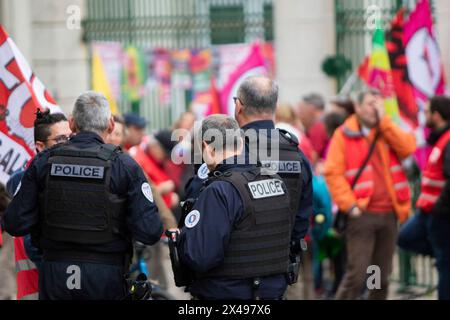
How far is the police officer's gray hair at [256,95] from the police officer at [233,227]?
3.01 ft

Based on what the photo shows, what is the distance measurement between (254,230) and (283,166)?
1.07 metres

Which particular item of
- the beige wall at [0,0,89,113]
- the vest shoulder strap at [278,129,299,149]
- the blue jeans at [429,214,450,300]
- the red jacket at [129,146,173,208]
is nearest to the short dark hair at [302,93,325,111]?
the red jacket at [129,146,173,208]

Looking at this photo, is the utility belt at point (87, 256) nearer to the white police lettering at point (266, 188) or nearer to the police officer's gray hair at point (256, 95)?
the white police lettering at point (266, 188)

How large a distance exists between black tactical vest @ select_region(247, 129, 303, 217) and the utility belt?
1.05m

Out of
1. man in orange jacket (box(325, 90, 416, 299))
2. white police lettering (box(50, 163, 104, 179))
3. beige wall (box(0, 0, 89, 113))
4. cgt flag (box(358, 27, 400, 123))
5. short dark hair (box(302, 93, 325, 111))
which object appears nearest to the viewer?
white police lettering (box(50, 163, 104, 179))

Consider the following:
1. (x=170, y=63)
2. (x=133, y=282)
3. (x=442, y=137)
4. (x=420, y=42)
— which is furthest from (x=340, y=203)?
(x=170, y=63)

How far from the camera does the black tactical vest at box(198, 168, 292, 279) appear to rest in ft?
20.0

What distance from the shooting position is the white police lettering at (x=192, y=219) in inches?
238

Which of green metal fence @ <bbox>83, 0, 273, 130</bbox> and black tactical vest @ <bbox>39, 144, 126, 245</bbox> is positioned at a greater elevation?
green metal fence @ <bbox>83, 0, 273, 130</bbox>

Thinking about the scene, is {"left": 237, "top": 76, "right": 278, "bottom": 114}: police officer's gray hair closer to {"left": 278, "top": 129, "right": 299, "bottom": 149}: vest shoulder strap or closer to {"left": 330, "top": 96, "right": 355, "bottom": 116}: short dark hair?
{"left": 278, "top": 129, "right": 299, "bottom": 149}: vest shoulder strap

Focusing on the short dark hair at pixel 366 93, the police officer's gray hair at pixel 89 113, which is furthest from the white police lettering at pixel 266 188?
the short dark hair at pixel 366 93

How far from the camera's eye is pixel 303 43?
15.8 meters

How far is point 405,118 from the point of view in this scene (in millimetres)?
11180

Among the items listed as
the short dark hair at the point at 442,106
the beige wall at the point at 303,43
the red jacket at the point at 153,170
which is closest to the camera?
the short dark hair at the point at 442,106
